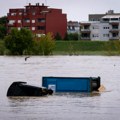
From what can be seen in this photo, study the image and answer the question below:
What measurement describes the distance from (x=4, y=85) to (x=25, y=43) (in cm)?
8935

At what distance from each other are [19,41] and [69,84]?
318 feet

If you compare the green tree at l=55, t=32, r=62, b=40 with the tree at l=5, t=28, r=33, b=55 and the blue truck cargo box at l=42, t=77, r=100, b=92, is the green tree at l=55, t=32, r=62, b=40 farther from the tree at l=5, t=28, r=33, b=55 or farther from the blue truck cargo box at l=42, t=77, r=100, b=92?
the blue truck cargo box at l=42, t=77, r=100, b=92

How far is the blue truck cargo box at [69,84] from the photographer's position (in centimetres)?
3541

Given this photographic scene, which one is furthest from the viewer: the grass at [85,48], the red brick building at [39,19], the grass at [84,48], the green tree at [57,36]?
the red brick building at [39,19]

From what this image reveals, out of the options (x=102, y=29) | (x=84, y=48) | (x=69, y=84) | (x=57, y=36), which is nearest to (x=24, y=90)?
(x=69, y=84)

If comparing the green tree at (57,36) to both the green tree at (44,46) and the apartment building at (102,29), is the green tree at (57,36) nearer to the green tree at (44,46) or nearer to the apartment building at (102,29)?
the apartment building at (102,29)

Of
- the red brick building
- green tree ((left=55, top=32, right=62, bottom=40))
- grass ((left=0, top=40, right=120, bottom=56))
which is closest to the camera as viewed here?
grass ((left=0, top=40, right=120, bottom=56))

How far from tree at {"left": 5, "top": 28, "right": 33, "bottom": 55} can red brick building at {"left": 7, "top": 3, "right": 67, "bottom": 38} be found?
36.1m

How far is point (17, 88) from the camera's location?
33.6 meters

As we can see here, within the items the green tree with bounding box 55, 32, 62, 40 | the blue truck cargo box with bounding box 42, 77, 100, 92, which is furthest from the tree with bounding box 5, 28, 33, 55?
the blue truck cargo box with bounding box 42, 77, 100, 92

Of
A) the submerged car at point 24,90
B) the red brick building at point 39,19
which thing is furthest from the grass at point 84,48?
the submerged car at point 24,90

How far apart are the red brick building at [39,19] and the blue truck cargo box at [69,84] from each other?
134m

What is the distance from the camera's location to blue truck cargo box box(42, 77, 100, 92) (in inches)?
1394

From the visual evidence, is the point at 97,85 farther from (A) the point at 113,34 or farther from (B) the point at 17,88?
(A) the point at 113,34
